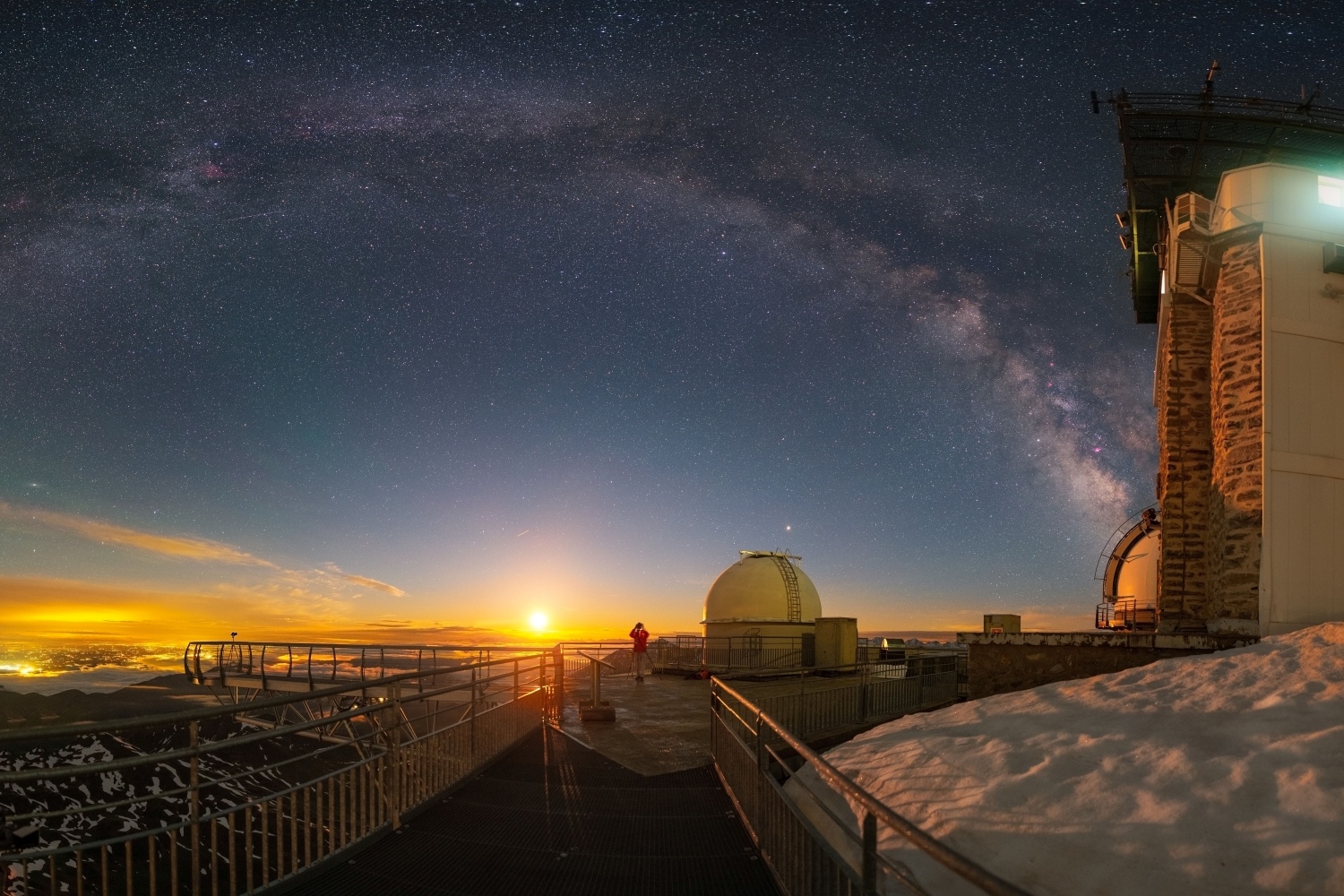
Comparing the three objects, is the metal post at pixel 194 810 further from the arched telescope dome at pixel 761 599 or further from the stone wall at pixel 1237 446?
the arched telescope dome at pixel 761 599

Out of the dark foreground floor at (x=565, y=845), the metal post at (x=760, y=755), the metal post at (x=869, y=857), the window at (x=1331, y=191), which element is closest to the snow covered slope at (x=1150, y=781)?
the metal post at (x=760, y=755)

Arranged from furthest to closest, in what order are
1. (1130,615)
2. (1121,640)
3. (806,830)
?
1. (1130,615)
2. (1121,640)
3. (806,830)

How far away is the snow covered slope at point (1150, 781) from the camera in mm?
5832

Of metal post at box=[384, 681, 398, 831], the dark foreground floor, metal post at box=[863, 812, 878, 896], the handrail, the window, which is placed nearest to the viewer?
metal post at box=[863, 812, 878, 896]

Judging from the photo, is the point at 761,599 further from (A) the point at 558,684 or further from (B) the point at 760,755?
(B) the point at 760,755

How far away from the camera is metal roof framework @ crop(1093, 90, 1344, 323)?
17797 mm

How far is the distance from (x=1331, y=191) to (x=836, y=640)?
60.5 feet

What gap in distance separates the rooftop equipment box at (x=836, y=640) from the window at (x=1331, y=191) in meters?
17.9

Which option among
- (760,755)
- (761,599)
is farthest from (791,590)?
(760,755)

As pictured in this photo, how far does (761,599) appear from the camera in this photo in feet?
108

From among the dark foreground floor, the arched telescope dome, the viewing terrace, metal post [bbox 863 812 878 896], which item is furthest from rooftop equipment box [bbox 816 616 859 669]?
metal post [bbox 863 812 878 896]

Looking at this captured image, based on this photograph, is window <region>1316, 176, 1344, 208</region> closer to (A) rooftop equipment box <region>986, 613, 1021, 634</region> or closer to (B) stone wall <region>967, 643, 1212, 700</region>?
(B) stone wall <region>967, 643, 1212, 700</region>

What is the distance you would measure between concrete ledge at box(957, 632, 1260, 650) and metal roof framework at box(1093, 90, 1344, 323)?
41.5 feet

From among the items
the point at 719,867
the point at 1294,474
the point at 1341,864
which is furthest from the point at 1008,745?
the point at 1294,474
